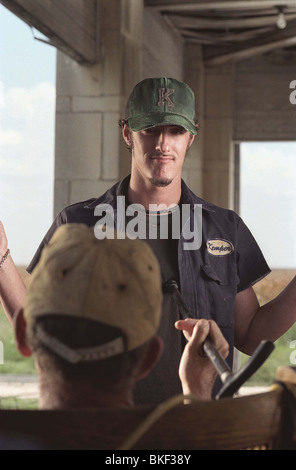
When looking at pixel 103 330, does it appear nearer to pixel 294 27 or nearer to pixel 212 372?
pixel 212 372

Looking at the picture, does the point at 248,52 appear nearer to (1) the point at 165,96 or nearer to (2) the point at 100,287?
(1) the point at 165,96

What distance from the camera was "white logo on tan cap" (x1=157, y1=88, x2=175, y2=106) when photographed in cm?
158

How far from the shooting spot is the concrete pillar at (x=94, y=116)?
14.0 ft

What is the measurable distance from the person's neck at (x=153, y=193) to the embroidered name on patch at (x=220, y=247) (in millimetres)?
139

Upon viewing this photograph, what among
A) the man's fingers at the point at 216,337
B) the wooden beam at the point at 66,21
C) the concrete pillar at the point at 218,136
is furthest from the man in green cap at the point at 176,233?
the concrete pillar at the point at 218,136

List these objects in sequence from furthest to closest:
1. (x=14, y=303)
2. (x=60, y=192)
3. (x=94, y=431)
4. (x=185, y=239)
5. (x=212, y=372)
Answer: (x=60, y=192)
(x=185, y=239)
(x=14, y=303)
(x=212, y=372)
(x=94, y=431)

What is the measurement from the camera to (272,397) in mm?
790

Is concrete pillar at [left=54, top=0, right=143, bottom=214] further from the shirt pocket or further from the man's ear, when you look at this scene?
the man's ear

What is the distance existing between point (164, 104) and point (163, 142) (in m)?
0.10

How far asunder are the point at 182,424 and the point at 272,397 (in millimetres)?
118

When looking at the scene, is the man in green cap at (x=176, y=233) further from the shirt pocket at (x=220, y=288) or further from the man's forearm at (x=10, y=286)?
the man's forearm at (x=10, y=286)

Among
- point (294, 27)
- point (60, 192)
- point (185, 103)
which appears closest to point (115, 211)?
point (185, 103)

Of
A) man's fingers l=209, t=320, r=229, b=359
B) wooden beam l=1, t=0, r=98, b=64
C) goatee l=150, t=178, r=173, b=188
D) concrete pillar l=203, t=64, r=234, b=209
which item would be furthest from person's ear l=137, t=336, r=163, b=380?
concrete pillar l=203, t=64, r=234, b=209
